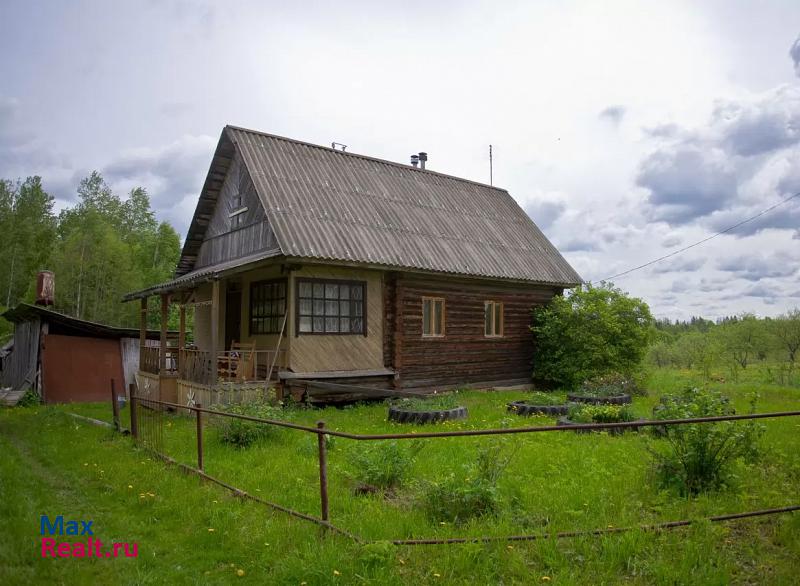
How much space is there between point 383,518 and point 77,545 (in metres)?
2.85

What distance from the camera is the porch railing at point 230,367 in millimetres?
13680

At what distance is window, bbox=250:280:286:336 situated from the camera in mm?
15469

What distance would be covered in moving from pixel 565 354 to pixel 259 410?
11.6 m

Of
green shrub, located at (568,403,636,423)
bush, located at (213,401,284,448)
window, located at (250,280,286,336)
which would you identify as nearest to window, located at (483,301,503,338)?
window, located at (250,280,286,336)

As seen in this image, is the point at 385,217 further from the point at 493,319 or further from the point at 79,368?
the point at 79,368

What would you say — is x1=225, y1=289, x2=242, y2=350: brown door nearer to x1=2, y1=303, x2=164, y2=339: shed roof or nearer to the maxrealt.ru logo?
x1=2, y1=303, x2=164, y2=339: shed roof

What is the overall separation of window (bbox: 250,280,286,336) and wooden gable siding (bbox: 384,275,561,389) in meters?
2.76

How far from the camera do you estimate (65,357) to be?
65.1ft

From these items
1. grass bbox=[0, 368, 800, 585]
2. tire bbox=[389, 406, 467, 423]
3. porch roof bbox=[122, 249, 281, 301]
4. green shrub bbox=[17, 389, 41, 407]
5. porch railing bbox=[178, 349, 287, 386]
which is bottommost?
green shrub bbox=[17, 389, 41, 407]

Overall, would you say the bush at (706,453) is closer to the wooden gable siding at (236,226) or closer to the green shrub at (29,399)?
the wooden gable siding at (236,226)

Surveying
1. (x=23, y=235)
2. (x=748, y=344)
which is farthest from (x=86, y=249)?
(x=748, y=344)

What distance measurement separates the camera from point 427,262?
16594mm

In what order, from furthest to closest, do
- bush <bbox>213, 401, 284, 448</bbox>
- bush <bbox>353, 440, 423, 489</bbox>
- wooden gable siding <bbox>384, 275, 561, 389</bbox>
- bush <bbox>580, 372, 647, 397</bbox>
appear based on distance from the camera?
wooden gable siding <bbox>384, 275, 561, 389</bbox> < bush <bbox>580, 372, 647, 397</bbox> < bush <bbox>213, 401, 284, 448</bbox> < bush <bbox>353, 440, 423, 489</bbox>

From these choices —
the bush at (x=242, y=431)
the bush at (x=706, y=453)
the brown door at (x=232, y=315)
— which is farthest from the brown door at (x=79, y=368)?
the bush at (x=706, y=453)
